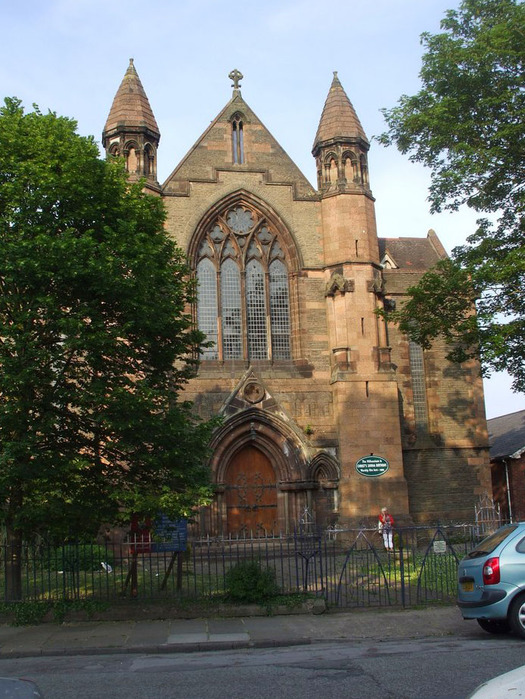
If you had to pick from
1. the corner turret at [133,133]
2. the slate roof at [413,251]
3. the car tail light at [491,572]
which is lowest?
Result: the car tail light at [491,572]

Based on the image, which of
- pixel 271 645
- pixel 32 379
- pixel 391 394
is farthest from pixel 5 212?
pixel 391 394

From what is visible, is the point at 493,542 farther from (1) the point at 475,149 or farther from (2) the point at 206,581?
(1) the point at 475,149

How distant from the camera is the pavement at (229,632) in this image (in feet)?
37.2

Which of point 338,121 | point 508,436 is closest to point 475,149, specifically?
point 338,121

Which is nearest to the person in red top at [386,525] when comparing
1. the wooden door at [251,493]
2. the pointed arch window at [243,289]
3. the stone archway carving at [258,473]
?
the stone archway carving at [258,473]

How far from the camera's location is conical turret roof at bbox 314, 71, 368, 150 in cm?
2667

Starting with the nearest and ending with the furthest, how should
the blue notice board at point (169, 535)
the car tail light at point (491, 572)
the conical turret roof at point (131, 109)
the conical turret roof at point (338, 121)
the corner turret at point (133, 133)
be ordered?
1. the car tail light at point (491, 572)
2. the blue notice board at point (169, 535)
3. the corner turret at point (133, 133)
4. the conical turret roof at point (131, 109)
5. the conical turret roof at point (338, 121)

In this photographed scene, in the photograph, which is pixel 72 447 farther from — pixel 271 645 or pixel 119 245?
pixel 271 645

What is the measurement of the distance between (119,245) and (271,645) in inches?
276

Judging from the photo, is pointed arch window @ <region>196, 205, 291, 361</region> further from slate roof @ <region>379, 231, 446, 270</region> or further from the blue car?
the blue car

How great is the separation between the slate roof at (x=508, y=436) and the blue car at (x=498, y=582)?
18.8 meters

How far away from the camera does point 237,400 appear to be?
78.6 feet

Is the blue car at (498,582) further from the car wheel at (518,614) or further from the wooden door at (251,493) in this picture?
the wooden door at (251,493)

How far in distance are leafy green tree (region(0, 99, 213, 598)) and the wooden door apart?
386 inches
